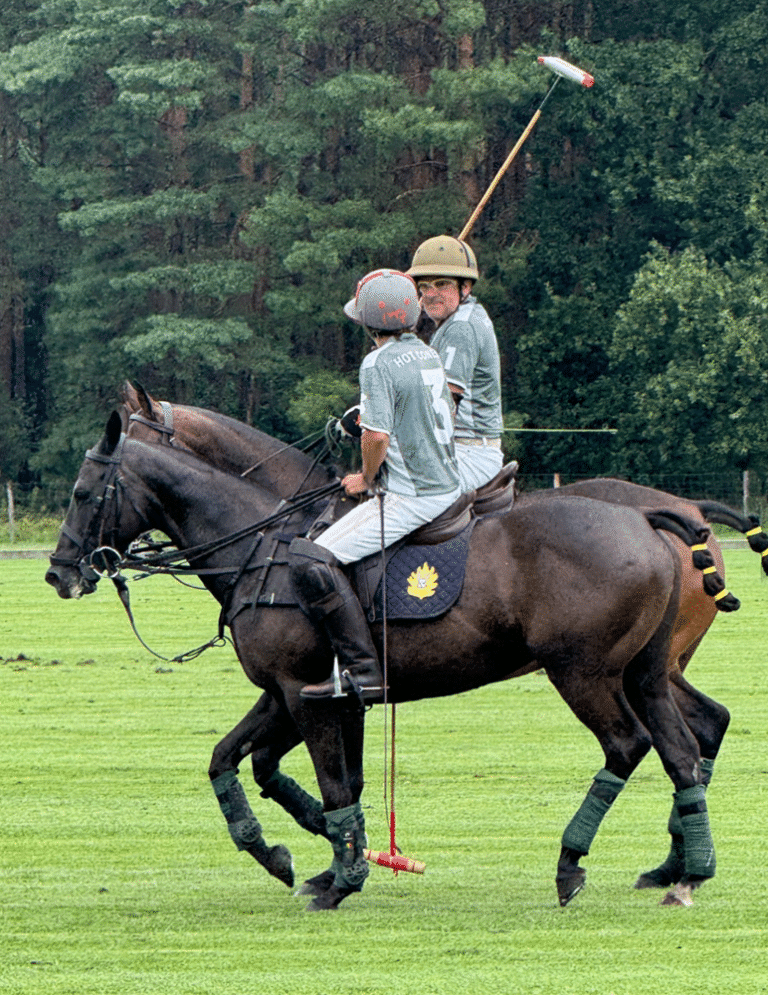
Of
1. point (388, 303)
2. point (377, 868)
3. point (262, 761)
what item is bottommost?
point (377, 868)

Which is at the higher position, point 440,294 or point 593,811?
point 440,294

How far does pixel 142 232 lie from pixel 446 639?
37.1 m

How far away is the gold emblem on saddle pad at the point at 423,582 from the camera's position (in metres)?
7.33

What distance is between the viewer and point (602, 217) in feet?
141

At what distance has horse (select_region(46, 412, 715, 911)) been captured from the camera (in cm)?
718

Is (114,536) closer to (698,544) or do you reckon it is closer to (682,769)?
(698,544)

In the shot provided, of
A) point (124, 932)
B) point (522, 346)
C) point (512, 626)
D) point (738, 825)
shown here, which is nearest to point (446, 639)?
point (512, 626)

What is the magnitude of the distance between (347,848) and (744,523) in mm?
2245

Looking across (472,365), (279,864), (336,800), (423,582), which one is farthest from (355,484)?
(279,864)

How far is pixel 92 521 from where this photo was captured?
7758 millimetres

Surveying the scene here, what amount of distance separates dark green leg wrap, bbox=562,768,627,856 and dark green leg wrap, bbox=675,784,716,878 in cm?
27

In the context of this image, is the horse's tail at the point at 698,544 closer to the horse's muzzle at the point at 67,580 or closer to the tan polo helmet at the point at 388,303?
the tan polo helmet at the point at 388,303

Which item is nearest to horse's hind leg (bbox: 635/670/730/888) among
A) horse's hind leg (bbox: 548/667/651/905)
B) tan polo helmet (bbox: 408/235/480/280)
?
horse's hind leg (bbox: 548/667/651/905)

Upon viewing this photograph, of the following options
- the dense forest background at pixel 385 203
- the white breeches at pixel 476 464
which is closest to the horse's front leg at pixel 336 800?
the white breeches at pixel 476 464
